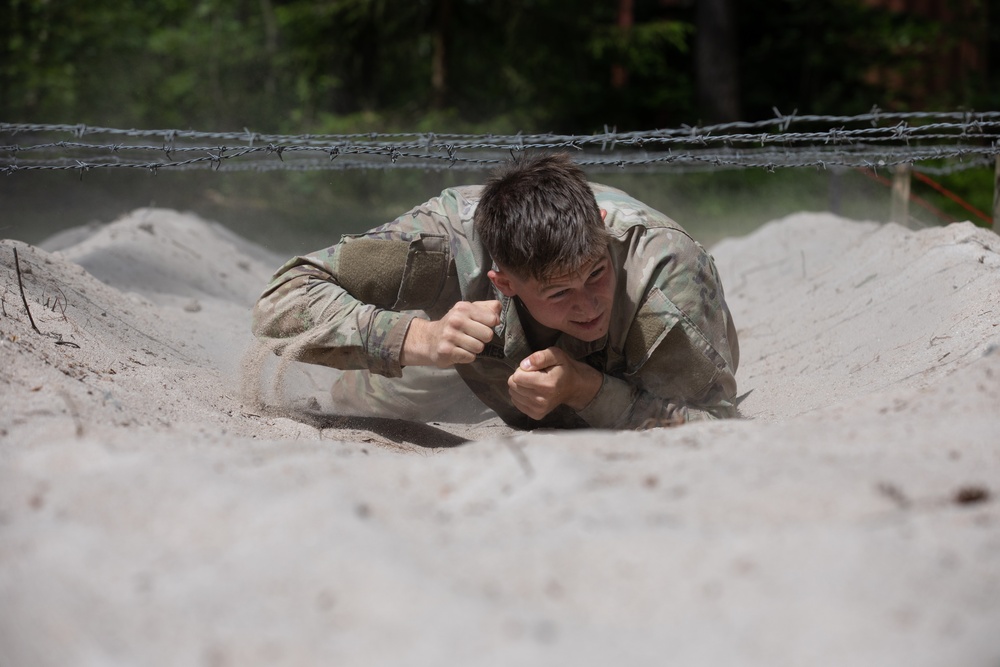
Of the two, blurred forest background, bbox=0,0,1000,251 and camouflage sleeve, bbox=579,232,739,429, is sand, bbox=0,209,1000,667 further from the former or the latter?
blurred forest background, bbox=0,0,1000,251

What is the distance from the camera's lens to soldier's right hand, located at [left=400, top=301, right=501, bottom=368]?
2811 mm

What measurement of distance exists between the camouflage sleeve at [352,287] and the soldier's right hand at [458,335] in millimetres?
157

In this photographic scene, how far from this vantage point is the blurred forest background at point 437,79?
32.1 feet

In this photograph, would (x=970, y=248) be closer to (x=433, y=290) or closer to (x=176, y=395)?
(x=433, y=290)

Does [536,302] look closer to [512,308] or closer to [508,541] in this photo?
[512,308]

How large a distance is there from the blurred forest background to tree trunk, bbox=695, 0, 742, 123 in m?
0.02

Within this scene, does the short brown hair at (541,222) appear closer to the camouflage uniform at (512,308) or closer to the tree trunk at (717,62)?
the camouflage uniform at (512,308)

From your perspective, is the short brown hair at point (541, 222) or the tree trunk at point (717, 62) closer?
the short brown hair at point (541, 222)

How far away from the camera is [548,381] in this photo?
294cm

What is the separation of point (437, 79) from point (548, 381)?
8283 millimetres

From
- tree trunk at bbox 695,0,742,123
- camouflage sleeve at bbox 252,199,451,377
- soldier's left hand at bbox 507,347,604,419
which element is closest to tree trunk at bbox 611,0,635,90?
tree trunk at bbox 695,0,742,123

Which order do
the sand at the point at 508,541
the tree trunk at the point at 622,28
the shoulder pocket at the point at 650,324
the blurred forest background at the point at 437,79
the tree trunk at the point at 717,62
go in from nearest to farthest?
the sand at the point at 508,541, the shoulder pocket at the point at 650,324, the blurred forest background at the point at 437,79, the tree trunk at the point at 622,28, the tree trunk at the point at 717,62

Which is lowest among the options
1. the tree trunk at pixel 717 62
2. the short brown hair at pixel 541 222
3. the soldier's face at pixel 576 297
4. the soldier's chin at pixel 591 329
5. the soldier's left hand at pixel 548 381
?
the soldier's left hand at pixel 548 381

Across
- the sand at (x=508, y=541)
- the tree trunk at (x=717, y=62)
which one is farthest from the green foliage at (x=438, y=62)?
the sand at (x=508, y=541)
